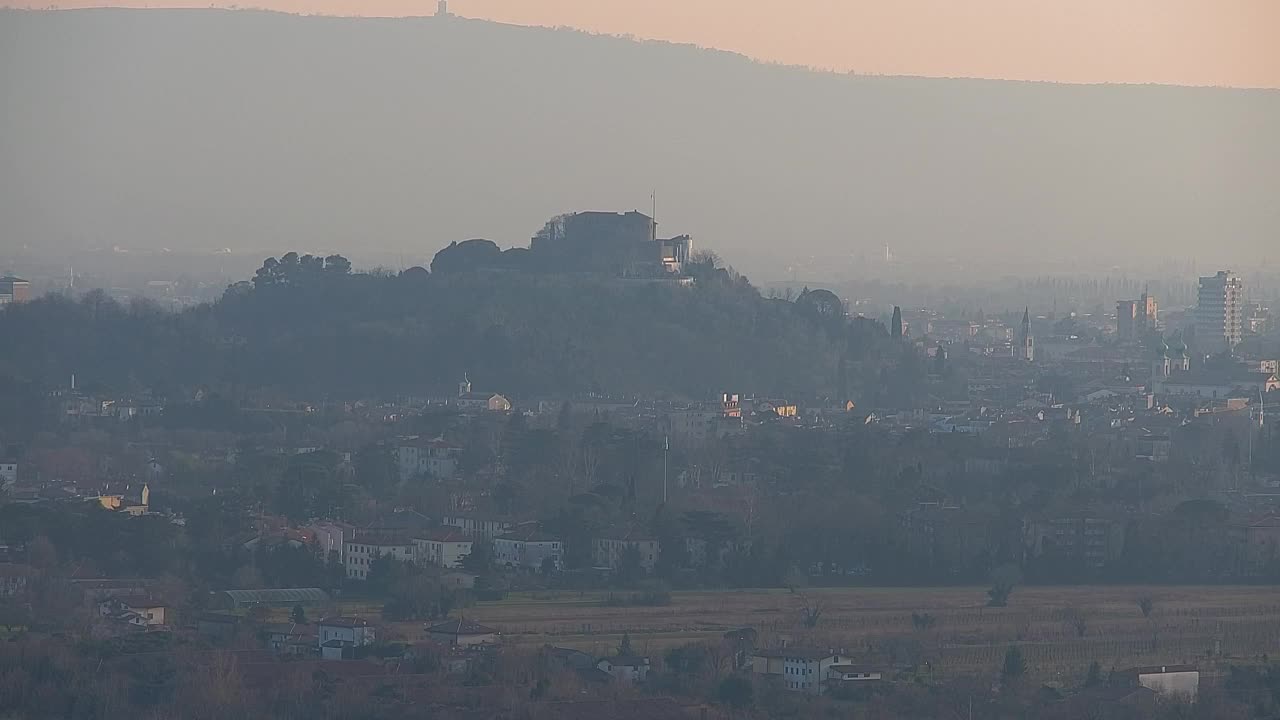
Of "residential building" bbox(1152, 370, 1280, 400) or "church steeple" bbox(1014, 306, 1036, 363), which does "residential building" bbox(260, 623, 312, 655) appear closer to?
"residential building" bbox(1152, 370, 1280, 400)

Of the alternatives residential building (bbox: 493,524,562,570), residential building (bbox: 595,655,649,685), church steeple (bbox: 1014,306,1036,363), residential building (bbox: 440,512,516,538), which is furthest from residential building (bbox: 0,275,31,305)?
residential building (bbox: 595,655,649,685)

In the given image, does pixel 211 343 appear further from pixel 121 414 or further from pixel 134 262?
pixel 134 262

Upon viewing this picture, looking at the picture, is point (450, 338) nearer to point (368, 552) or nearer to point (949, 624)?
point (368, 552)

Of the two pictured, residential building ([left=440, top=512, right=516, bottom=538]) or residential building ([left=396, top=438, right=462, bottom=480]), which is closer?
residential building ([left=440, top=512, right=516, bottom=538])

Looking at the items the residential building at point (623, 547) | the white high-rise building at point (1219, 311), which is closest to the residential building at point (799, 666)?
the residential building at point (623, 547)

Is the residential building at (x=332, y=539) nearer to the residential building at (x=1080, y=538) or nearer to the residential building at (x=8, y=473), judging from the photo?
the residential building at (x=8, y=473)
